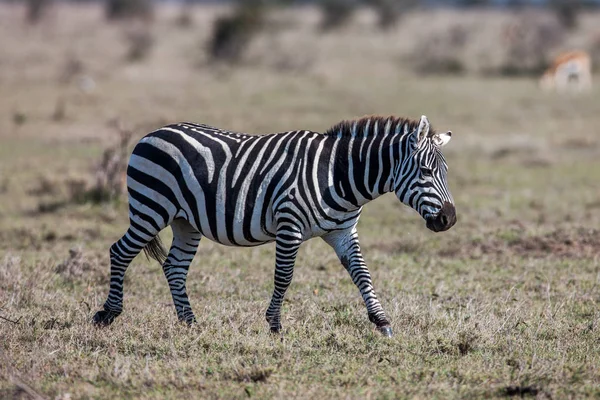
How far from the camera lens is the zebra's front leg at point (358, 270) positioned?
6.71 meters

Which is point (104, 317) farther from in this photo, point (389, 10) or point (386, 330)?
point (389, 10)

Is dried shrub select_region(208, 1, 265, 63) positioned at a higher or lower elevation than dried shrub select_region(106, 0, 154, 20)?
lower

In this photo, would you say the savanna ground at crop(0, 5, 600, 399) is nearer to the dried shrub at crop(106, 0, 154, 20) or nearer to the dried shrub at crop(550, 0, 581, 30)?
the dried shrub at crop(550, 0, 581, 30)

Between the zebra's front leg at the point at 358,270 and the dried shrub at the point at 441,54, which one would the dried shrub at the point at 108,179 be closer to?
the zebra's front leg at the point at 358,270

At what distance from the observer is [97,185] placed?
12320mm

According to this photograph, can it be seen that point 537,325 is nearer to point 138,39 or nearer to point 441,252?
point 441,252

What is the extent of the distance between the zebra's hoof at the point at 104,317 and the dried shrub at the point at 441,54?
76.1 ft

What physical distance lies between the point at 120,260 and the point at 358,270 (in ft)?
6.07

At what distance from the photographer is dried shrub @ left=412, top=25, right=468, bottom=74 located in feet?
96.7

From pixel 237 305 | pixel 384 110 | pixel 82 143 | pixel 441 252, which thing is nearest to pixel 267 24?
pixel 384 110

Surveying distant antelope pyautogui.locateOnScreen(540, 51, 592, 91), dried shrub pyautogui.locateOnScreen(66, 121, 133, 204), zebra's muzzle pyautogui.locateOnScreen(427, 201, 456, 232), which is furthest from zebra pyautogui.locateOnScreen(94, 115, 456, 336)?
distant antelope pyautogui.locateOnScreen(540, 51, 592, 91)

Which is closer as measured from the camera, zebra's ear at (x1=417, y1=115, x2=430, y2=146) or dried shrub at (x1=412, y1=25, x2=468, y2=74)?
zebra's ear at (x1=417, y1=115, x2=430, y2=146)

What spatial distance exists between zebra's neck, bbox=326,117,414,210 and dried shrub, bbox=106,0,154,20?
44877mm

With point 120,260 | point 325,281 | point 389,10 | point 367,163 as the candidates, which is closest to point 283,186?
point 367,163
